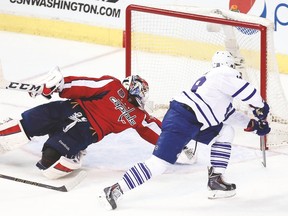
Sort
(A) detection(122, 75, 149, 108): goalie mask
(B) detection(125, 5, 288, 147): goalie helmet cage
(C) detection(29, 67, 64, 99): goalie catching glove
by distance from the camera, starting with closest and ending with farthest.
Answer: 1. (C) detection(29, 67, 64, 99): goalie catching glove
2. (A) detection(122, 75, 149, 108): goalie mask
3. (B) detection(125, 5, 288, 147): goalie helmet cage

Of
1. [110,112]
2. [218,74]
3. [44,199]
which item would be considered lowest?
[44,199]

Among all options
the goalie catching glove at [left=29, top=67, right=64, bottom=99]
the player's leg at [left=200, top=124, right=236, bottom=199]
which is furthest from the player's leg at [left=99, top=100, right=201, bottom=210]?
the goalie catching glove at [left=29, top=67, right=64, bottom=99]

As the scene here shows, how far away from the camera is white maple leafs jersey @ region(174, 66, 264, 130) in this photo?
418cm

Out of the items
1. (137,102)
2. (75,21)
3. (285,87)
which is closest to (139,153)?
(137,102)

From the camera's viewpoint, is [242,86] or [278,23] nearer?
[242,86]

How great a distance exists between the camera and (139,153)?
4.96 meters

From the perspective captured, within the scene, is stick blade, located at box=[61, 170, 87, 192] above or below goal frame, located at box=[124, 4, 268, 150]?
below

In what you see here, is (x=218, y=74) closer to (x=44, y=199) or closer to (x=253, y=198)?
(x=253, y=198)

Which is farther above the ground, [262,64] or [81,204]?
[262,64]

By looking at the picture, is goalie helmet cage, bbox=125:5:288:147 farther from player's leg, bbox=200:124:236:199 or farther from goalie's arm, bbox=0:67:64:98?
goalie's arm, bbox=0:67:64:98

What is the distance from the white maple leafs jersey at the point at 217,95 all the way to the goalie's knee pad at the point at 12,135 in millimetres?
869

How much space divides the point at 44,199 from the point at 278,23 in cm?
275

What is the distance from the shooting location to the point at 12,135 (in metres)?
4.65

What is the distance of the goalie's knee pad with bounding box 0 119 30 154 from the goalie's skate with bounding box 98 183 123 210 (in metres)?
0.71
